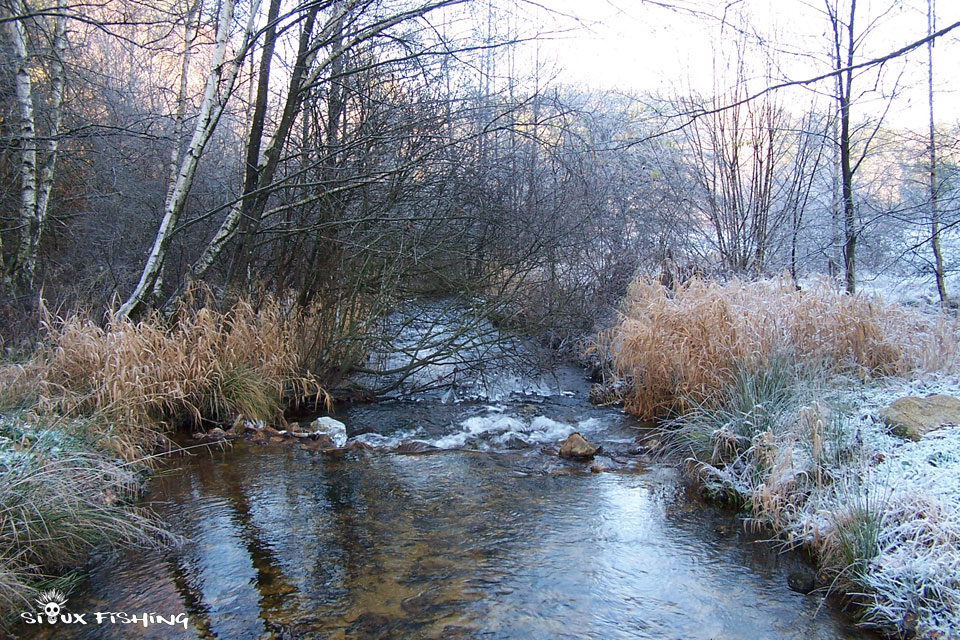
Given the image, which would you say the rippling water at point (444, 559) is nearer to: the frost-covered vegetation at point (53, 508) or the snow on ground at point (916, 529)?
the frost-covered vegetation at point (53, 508)

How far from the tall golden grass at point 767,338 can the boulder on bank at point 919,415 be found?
2.98ft

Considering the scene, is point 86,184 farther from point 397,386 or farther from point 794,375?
point 794,375

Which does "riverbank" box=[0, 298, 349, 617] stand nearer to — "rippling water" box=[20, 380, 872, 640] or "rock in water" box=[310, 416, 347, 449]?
"rippling water" box=[20, 380, 872, 640]

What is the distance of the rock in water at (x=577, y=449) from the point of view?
19.5ft

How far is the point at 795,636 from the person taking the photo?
3184 mm

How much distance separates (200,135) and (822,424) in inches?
246

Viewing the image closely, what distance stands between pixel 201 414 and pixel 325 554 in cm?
327

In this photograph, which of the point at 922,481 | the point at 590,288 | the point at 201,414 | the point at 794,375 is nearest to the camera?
the point at 922,481

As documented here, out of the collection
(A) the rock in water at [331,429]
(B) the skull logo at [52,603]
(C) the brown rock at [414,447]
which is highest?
(A) the rock in water at [331,429]

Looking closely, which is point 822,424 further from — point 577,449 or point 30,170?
point 30,170

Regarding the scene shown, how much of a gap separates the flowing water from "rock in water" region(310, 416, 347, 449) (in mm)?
421

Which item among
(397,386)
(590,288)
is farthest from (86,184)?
(590,288)

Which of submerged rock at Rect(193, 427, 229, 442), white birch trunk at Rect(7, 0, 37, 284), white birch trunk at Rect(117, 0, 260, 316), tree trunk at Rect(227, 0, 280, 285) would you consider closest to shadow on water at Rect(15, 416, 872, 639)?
submerged rock at Rect(193, 427, 229, 442)

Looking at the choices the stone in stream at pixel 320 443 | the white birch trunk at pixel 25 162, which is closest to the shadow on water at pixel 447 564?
the stone in stream at pixel 320 443
